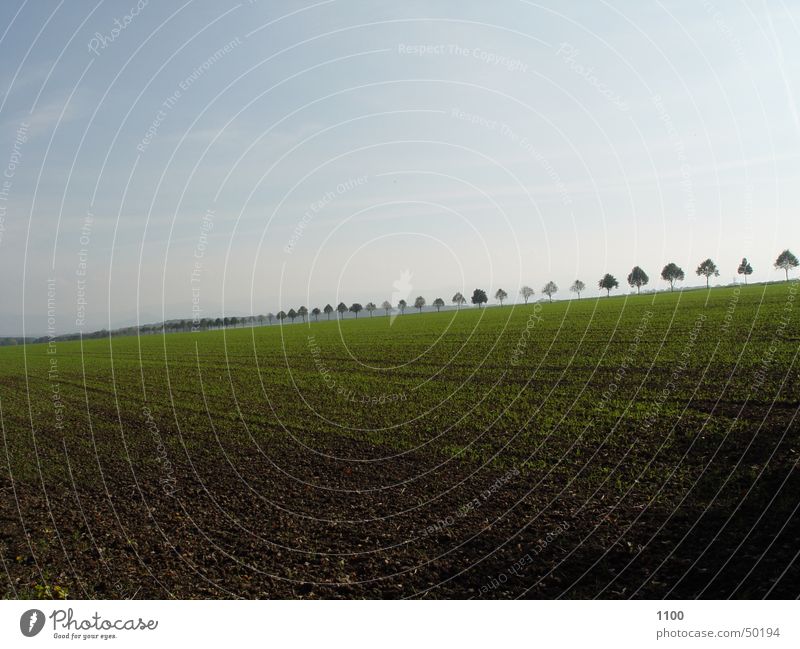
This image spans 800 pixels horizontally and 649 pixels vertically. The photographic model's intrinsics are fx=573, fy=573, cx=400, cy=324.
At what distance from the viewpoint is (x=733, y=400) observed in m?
21.9

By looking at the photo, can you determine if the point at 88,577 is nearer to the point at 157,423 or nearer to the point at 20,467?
the point at 20,467

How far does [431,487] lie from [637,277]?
432 ft

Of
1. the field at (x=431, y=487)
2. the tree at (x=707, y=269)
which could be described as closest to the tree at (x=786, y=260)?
the tree at (x=707, y=269)

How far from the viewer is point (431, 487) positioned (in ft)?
51.3

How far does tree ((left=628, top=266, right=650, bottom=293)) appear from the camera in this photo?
13250 centimetres

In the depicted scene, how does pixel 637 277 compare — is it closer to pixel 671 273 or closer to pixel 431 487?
pixel 671 273

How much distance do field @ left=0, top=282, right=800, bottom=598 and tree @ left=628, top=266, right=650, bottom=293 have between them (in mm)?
103236

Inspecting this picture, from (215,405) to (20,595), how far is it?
20.9 meters

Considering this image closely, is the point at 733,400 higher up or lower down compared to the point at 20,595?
higher up

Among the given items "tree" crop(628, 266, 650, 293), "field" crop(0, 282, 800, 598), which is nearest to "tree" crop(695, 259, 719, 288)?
"tree" crop(628, 266, 650, 293)

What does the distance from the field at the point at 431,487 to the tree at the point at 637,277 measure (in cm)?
10324

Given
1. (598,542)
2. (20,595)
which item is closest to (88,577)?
(20,595)

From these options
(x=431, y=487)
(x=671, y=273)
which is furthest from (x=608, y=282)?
(x=431, y=487)

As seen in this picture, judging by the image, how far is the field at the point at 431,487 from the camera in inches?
406
